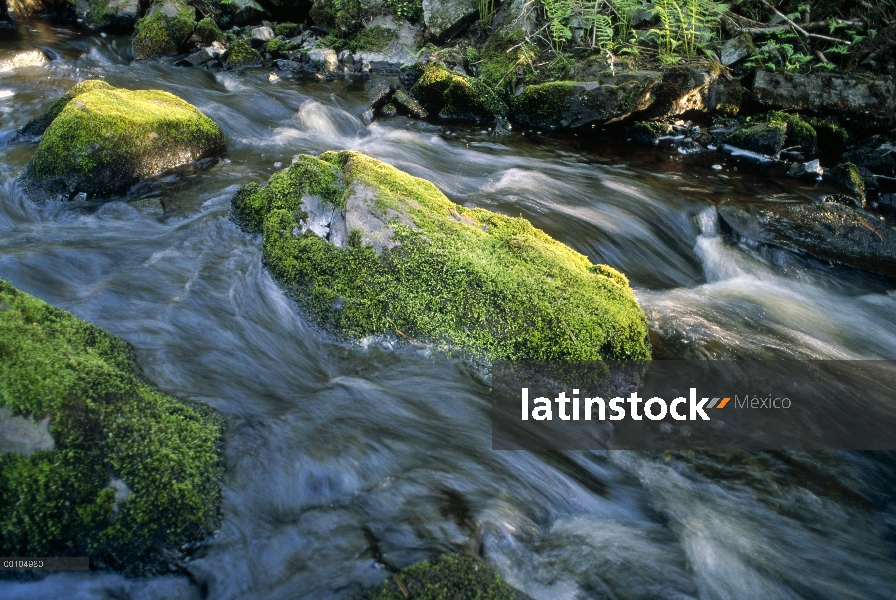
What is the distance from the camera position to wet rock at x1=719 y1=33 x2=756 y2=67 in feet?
33.0

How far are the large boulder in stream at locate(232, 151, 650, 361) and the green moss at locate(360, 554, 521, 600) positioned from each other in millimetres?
1621

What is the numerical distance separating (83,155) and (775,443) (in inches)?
287

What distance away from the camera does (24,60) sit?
36.2 ft

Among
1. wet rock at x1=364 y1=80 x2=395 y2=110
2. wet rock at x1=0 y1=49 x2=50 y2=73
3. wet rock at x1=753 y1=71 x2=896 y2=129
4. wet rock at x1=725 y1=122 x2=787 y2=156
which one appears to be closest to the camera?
wet rock at x1=725 y1=122 x2=787 y2=156

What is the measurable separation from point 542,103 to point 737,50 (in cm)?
368

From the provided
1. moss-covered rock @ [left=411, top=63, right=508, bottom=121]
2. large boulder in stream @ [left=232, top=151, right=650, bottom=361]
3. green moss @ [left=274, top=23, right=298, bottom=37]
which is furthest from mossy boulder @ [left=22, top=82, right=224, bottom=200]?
green moss @ [left=274, top=23, right=298, bottom=37]

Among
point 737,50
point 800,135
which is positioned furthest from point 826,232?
point 737,50

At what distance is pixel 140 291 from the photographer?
505cm

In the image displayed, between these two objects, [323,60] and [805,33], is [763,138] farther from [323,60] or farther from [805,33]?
[323,60]

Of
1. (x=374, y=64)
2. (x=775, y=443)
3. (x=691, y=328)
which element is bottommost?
(x=775, y=443)

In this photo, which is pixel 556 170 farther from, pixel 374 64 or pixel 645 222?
pixel 374 64

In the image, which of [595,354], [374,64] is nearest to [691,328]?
[595,354]

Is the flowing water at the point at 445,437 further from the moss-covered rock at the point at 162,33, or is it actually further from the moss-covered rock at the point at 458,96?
the moss-covered rock at the point at 162,33

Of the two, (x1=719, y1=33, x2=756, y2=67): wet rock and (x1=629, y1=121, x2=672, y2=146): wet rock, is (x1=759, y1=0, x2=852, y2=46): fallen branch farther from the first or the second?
(x1=629, y1=121, x2=672, y2=146): wet rock
